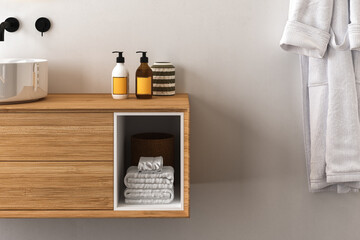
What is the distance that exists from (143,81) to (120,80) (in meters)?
0.09

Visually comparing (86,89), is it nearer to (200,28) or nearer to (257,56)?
(200,28)

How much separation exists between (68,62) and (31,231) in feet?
2.44

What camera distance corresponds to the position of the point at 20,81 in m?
1.64

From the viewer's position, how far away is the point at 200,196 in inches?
79.0

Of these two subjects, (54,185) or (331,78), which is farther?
(331,78)

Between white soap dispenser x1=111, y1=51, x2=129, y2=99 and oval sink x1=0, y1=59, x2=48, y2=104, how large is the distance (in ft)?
0.88

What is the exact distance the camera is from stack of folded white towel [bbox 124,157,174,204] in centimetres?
170

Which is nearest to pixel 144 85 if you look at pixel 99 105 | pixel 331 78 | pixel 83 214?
pixel 99 105

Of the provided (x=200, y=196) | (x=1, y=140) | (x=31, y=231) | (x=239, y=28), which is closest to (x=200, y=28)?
(x=239, y=28)

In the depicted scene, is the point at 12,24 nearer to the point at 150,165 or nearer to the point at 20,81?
the point at 20,81

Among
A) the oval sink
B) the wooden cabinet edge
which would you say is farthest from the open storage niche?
the oval sink

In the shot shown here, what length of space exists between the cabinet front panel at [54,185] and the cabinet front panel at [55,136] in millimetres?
29

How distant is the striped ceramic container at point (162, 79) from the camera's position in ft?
6.07

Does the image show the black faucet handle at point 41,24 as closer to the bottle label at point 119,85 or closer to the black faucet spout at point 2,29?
the black faucet spout at point 2,29
